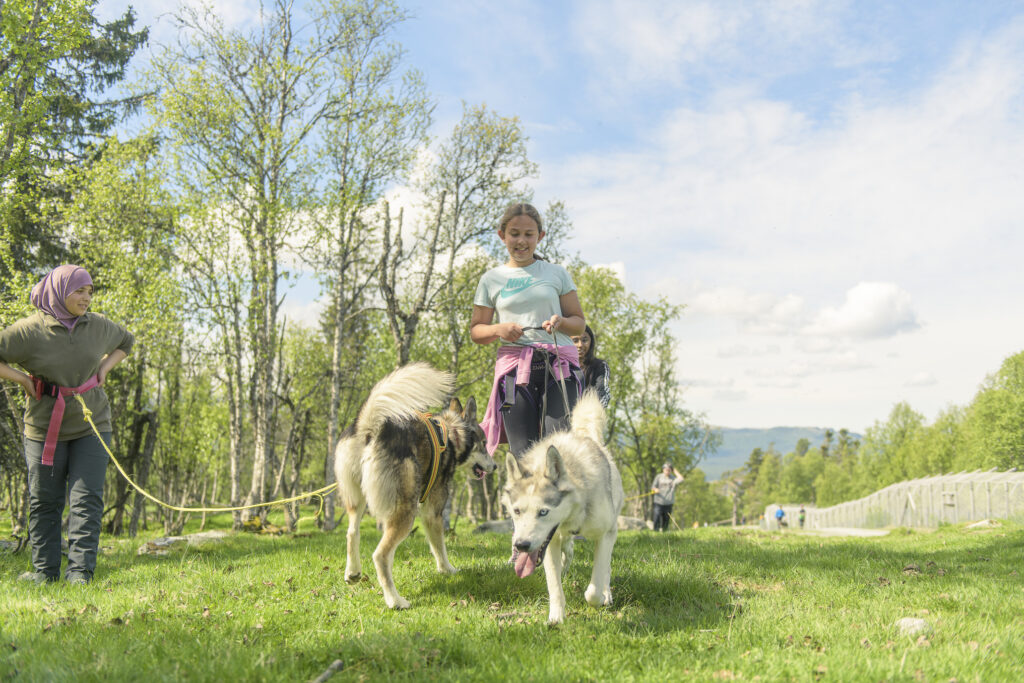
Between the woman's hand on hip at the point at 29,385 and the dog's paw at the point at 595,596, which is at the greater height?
the woman's hand on hip at the point at 29,385

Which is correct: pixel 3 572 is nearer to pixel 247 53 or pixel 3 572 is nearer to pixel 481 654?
pixel 481 654

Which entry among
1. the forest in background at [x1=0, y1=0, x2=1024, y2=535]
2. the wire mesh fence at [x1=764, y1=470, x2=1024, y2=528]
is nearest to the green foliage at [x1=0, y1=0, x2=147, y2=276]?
the forest in background at [x1=0, y1=0, x2=1024, y2=535]

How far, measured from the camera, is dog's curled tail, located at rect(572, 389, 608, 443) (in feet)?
17.0

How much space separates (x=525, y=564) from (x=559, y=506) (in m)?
0.43

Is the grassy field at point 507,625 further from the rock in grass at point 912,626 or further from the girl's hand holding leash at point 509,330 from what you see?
the girl's hand holding leash at point 509,330

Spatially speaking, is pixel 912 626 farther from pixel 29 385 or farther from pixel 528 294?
pixel 29 385

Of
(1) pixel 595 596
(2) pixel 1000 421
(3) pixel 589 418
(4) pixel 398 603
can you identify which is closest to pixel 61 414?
(4) pixel 398 603

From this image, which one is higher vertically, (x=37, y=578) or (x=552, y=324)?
(x=552, y=324)

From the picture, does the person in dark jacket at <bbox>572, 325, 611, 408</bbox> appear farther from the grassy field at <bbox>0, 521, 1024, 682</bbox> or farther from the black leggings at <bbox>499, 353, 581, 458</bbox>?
the black leggings at <bbox>499, 353, 581, 458</bbox>

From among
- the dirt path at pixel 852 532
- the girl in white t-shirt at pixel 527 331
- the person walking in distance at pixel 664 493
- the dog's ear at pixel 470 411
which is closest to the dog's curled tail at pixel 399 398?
the girl in white t-shirt at pixel 527 331

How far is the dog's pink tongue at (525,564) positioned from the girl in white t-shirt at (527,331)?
163 centimetres

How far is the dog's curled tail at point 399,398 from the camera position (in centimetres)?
509

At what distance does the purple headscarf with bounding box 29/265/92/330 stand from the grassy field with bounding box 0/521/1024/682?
2287 millimetres

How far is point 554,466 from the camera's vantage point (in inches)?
160
